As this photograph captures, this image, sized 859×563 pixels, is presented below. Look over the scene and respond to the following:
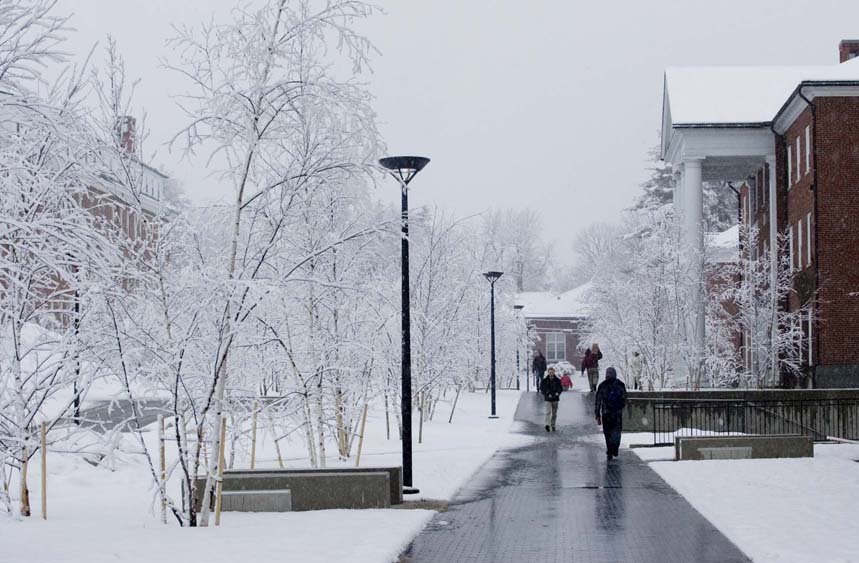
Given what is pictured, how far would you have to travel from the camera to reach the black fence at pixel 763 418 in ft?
87.0

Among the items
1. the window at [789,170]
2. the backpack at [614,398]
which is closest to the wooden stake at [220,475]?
the backpack at [614,398]

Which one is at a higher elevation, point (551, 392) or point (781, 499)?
point (551, 392)

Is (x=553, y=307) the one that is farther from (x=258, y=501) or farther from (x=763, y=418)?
(x=258, y=501)

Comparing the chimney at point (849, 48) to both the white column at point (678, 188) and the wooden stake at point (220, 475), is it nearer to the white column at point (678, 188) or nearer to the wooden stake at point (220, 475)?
the white column at point (678, 188)

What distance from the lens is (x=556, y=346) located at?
97.1 meters

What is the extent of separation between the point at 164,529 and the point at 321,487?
8.36 feet

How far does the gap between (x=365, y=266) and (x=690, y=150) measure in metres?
26.1

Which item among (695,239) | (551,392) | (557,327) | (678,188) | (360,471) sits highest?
(678,188)

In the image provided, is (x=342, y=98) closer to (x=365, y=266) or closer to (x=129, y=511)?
(x=129, y=511)

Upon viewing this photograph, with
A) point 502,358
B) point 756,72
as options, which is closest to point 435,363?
point 756,72

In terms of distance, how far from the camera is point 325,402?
65.5ft

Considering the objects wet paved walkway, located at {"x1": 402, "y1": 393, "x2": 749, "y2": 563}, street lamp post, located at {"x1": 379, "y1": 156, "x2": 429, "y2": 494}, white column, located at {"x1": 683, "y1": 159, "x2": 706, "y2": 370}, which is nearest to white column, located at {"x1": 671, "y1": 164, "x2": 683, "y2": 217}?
white column, located at {"x1": 683, "y1": 159, "x2": 706, "y2": 370}

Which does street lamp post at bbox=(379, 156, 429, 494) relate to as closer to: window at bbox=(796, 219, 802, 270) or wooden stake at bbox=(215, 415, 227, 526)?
wooden stake at bbox=(215, 415, 227, 526)

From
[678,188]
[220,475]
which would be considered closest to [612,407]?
[220,475]
